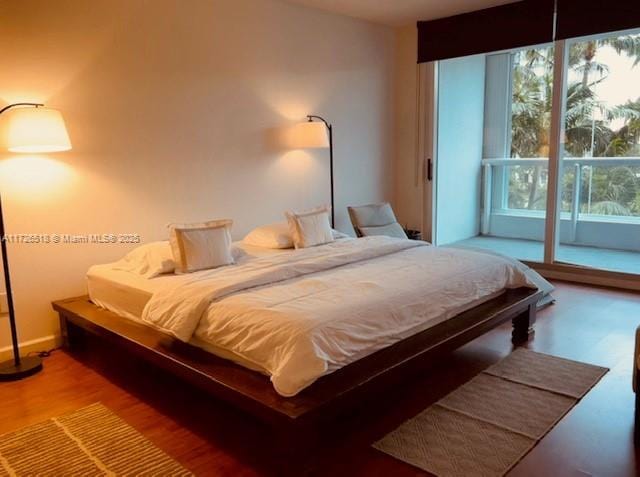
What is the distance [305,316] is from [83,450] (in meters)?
1.17

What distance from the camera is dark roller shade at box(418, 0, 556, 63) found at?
4746mm

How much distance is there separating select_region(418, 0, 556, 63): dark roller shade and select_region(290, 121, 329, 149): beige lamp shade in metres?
1.82

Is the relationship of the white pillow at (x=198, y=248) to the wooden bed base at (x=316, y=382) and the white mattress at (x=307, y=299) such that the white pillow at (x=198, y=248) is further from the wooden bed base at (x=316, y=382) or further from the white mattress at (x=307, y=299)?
the wooden bed base at (x=316, y=382)

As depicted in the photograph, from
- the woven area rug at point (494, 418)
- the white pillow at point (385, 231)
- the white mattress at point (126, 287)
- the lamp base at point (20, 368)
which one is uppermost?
the white pillow at point (385, 231)

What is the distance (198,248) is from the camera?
10.7 feet

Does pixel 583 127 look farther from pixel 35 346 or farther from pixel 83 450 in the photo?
pixel 35 346

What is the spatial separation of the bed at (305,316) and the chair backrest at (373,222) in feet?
3.65

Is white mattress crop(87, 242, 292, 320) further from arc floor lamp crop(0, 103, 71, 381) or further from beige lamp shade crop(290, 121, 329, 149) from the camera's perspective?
beige lamp shade crop(290, 121, 329, 149)

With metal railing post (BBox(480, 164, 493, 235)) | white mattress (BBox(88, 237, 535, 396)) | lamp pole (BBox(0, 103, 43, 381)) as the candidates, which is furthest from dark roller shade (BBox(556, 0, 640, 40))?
lamp pole (BBox(0, 103, 43, 381))

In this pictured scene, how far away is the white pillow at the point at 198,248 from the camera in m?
3.23

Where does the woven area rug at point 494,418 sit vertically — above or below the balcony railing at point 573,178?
below

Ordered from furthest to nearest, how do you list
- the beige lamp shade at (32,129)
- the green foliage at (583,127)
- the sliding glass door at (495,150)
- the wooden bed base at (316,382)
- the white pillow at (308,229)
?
the sliding glass door at (495,150) → the green foliage at (583,127) → the white pillow at (308,229) → the beige lamp shade at (32,129) → the wooden bed base at (316,382)

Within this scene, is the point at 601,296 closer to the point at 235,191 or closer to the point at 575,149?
the point at 575,149

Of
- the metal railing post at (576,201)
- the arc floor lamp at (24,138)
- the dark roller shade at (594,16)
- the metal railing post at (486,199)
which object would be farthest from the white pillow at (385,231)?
the arc floor lamp at (24,138)
